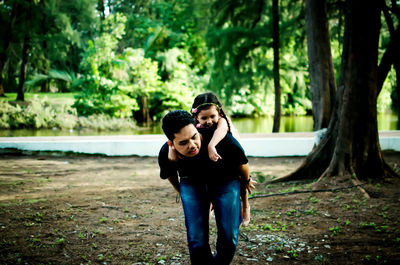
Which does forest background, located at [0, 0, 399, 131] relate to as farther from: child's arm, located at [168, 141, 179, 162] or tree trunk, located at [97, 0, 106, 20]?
child's arm, located at [168, 141, 179, 162]

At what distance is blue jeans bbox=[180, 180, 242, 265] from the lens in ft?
7.68

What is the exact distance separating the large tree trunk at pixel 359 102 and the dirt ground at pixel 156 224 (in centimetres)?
35

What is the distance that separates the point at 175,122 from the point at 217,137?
0.32 metres

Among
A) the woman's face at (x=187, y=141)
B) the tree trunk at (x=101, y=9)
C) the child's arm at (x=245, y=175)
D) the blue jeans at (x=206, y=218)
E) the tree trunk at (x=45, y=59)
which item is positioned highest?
the tree trunk at (x=101, y=9)

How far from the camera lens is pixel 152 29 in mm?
21703

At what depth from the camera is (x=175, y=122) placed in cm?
229

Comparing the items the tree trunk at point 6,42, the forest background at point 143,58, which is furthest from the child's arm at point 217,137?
the tree trunk at point 6,42

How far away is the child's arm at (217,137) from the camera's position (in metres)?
2.29

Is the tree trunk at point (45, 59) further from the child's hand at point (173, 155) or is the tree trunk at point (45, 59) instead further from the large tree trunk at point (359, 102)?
the child's hand at point (173, 155)

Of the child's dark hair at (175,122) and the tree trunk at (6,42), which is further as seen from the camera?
the tree trunk at (6,42)

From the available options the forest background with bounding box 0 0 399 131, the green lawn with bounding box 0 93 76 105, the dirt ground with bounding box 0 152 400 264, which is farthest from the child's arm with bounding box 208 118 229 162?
the green lawn with bounding box 0 93 76 105

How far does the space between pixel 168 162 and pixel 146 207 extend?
2625 mm

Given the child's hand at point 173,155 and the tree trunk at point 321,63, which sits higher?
the tree trunk at point 321,63

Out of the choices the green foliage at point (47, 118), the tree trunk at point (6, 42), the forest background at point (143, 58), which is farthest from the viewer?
the tree trunk at point (6, 42)
